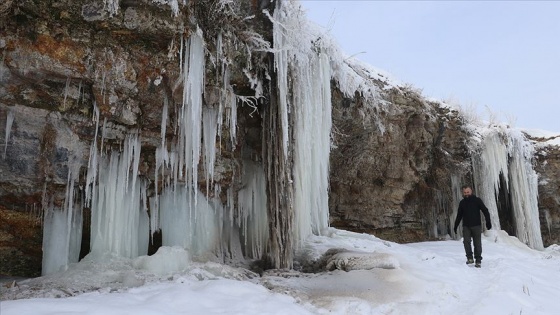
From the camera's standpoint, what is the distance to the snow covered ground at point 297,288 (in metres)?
4.75

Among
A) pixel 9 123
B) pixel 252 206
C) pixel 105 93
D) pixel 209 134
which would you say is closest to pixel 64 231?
pixel 9 123

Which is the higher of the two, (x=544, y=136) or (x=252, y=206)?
(x=544, y=136)

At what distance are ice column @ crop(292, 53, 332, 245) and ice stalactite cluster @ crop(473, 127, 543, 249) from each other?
693 centimetres

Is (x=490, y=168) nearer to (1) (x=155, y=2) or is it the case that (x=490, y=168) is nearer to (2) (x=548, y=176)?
(2) (x=548, y=176)

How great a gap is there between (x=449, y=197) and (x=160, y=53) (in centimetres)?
1030

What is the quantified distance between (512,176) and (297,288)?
35.1ft

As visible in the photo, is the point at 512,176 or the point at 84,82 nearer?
the point at 84,82

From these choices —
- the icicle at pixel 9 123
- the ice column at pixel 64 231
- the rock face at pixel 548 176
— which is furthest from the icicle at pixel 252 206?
the rock face at pixel 548 176

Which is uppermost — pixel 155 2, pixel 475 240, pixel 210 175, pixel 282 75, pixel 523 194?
pixel 155 2

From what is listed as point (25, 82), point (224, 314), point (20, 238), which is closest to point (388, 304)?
point (224, 314)

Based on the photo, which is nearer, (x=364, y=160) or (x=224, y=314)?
(x=224, y=314)

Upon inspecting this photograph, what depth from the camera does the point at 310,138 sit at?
8.38 m

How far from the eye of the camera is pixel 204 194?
820 centimetres

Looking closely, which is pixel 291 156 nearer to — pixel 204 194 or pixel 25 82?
pixel 204 194
